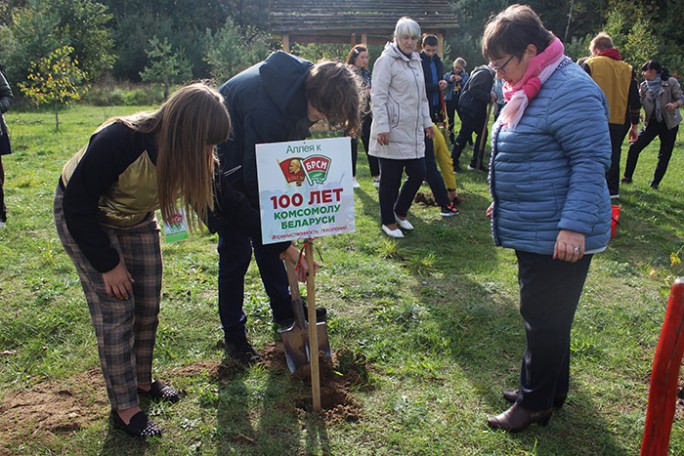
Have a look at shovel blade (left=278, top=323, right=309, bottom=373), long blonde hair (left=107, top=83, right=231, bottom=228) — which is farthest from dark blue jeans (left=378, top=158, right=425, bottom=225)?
long blonde hair (left=107, top=83, right=231, bottom=228)

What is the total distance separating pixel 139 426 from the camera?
268cm

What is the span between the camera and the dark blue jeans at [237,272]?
3225 millimetres

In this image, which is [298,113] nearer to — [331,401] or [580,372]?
[331,401]

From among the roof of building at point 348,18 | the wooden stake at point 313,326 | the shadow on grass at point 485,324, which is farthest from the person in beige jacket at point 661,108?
the roof of building at point 348,18

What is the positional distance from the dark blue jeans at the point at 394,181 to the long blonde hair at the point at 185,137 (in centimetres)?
337

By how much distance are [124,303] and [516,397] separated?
215 centimetres

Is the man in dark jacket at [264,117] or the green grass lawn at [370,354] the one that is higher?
the man in dark jacket at [264,117]

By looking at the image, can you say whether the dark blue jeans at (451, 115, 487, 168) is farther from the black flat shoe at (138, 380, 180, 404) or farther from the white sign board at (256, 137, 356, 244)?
the black flat shoe at (138, 380, 180, 404)

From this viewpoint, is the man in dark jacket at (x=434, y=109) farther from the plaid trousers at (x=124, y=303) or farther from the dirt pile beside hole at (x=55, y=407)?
the dirt pile beside hole at (x=55, y=407)

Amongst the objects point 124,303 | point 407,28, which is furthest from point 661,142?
point 124,303

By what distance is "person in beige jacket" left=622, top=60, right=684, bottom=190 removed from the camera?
7867 millimetres

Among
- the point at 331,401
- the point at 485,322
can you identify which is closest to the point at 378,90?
the point at 485,322

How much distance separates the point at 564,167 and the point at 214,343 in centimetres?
250

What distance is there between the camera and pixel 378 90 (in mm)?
5336
